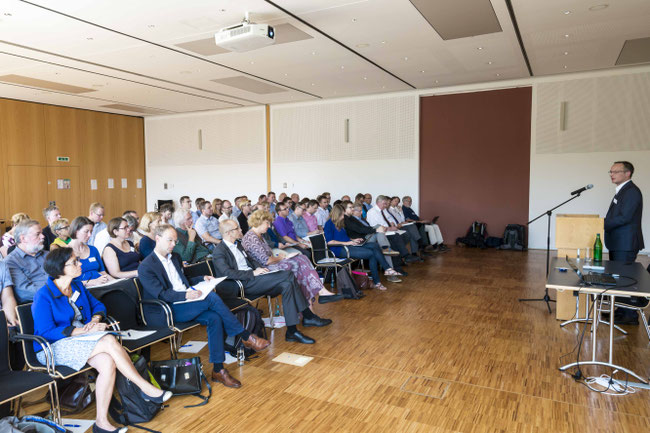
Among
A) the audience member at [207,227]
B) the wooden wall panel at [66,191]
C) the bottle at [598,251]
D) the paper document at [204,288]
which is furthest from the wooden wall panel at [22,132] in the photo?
the bottle at [598,251]

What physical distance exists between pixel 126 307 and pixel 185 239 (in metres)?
2.69

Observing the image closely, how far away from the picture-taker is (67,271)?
10.2ft

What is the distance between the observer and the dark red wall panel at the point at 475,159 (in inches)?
430

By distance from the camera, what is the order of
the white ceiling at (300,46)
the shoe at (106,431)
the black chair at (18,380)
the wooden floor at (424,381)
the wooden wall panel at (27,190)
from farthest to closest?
1. the wooden wall panel at (27,190)
2. the white ceiling at (300,46)
3. the wooden floor at (424,381)
4. the shoe at (106,431)
5. the black chair at (18,380)

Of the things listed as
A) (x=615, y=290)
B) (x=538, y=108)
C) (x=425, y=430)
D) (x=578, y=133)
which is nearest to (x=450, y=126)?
(x=538, y=108)

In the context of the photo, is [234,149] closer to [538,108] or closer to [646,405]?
[538,108]

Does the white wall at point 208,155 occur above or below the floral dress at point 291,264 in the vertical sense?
above

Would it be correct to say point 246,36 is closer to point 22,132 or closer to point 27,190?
point 22,132

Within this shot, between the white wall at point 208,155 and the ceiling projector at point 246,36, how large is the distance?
779 cm

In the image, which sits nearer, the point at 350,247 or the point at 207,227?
the point at 350,247

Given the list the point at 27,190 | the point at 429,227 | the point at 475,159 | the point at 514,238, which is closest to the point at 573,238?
the point at 429,227

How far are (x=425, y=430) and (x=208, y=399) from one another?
1.62 m

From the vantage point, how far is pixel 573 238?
195 inches

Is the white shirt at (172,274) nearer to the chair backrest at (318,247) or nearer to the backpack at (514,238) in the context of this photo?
the chair backrest at (318,247)
